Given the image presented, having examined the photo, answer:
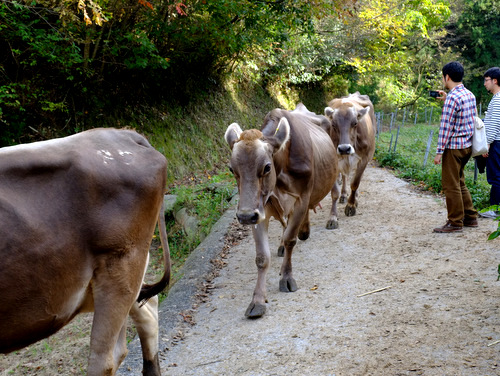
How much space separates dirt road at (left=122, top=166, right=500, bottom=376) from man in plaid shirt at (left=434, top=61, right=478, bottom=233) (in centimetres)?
43

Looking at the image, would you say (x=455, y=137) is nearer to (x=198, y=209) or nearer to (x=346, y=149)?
(x=346, y=149)

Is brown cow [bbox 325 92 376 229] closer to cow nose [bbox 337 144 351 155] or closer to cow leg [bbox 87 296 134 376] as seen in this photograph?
cow nose [bbox 337 144 351 155]

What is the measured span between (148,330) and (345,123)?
575 centimetres

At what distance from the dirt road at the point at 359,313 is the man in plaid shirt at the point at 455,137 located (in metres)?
0.43

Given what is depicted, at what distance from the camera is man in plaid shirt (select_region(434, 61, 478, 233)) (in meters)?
6.75

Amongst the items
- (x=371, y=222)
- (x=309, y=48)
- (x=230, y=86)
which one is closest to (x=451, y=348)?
(x=371, y=222)

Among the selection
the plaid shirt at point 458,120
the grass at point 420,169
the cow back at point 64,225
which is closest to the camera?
the cow back at point 64,225

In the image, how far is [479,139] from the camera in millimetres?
6777

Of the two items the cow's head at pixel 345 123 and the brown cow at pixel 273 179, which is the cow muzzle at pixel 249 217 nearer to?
the brown cow at pixel 273 179

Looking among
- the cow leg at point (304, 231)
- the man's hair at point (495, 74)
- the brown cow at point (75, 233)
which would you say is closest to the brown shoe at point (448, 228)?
the cow leg at point (304, 231)

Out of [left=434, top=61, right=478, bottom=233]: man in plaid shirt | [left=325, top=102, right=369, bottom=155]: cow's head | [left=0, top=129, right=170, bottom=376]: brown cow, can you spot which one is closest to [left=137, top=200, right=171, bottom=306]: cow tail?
[left=0, top=129, right=170, bottom=376]: brown cow

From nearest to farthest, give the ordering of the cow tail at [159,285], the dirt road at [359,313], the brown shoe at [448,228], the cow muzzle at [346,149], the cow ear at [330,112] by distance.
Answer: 1. the cow tail at [159,285]
2. the dirt road at [359,313]
3. the brown shoe at [448,228]
4. the cow muzzle at [346,149]
5. the cow ear at [330,112]

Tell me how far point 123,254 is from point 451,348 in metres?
2.67

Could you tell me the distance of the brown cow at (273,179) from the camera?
4.95 m
